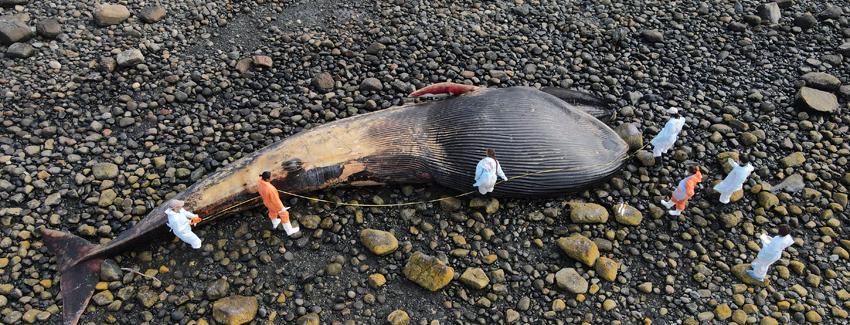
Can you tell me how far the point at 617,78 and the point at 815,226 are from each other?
Result: 3756 mm

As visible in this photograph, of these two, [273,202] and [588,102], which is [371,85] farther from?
[588,102]

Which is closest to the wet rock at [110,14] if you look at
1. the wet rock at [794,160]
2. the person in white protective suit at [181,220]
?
the person in white protective suit at [181,220]

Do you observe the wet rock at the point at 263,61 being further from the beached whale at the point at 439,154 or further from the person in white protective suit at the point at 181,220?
the person in white protective suit at the point at 181,220

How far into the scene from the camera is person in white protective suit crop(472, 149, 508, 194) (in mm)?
8375

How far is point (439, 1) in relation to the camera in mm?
12281

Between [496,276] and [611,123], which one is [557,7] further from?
[496,276]

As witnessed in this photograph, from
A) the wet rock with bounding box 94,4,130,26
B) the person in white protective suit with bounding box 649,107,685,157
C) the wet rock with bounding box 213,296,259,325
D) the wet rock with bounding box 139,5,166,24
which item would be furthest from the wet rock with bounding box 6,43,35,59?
the person in white protective suit with bounding box 649,107,685,157

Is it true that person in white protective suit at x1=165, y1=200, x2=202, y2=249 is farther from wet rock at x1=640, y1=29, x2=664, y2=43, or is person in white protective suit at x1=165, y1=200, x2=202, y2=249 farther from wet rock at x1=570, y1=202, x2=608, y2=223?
wet rock at x1=640, y1=29, x2=664, y2=43

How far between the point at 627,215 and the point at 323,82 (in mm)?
5197

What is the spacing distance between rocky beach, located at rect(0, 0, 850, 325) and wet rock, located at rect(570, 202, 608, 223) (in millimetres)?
22

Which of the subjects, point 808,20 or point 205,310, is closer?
point 205,310

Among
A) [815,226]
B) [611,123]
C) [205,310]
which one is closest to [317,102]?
[205,310]

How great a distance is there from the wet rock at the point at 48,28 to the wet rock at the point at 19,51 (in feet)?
1.15

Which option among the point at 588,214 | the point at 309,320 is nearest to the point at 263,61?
the point at 309,320
